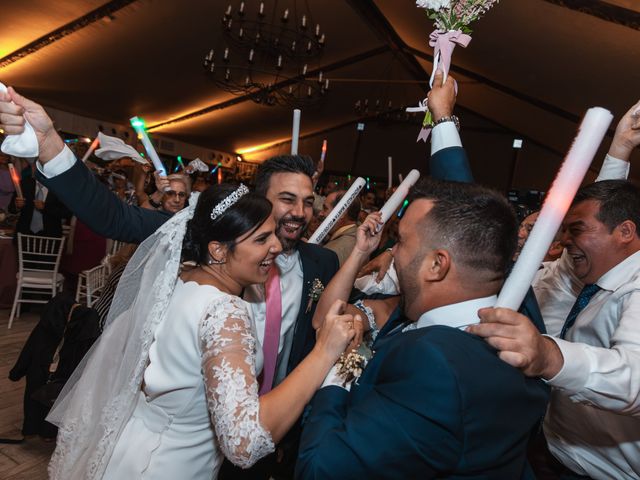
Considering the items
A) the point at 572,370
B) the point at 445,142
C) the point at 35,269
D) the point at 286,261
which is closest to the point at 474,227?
the point at 572,370

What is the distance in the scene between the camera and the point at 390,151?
16141 mm

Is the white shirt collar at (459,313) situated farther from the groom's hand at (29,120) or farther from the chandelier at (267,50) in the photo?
the chandelier at (267,50)

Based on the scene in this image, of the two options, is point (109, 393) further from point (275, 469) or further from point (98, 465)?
point (275, 469)

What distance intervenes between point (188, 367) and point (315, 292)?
0.80m

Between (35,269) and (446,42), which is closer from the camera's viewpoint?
(446,42)

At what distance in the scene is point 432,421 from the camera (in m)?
0.85

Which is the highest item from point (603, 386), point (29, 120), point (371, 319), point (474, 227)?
point (29, 120)

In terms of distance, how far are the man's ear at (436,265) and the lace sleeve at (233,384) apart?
532 millimetres

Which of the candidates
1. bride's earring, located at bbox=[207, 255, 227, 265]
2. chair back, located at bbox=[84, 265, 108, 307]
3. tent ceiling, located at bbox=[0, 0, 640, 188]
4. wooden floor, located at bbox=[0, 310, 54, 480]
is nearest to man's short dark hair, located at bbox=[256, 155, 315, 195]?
bride's earring, located at bbox=[207, 255, 227, 265]

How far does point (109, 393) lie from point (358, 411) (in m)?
0.98

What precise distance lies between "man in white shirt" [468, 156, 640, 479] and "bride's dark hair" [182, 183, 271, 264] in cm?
88

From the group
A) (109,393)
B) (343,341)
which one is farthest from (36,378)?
(343,341)

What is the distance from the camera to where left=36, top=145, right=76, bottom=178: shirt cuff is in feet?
4.42

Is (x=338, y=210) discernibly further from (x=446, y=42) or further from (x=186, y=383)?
(x=186, y=383)
